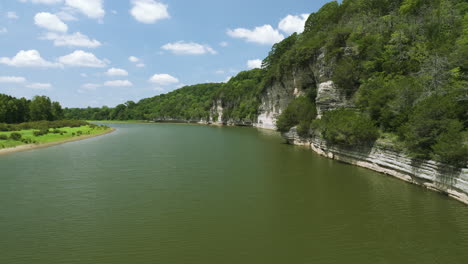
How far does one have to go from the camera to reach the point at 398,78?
89.1ft

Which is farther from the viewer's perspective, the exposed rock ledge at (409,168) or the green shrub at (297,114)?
the green shrub at (297,114)

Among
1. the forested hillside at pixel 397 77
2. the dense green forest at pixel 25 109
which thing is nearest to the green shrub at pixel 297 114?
the forested hillside at pixel 397 77

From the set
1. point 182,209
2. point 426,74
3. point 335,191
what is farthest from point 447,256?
point 426,74

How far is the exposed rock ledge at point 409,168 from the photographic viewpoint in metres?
15.0

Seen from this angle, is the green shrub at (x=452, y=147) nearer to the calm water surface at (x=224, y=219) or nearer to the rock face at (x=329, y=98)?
Result: the calm water surface at (x=224, y=219)

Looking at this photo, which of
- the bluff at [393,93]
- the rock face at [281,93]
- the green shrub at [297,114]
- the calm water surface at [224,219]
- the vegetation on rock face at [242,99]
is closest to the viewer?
the calm water surface at [224,219]

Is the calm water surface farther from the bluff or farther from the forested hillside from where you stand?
the forested hillside

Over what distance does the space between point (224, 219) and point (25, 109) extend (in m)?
99.5

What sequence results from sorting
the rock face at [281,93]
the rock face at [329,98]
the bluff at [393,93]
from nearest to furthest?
the bluff at [393,93] → the rock face at [329,98] → the rock face at [281,93]

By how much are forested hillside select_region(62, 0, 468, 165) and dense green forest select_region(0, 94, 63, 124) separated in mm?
80142

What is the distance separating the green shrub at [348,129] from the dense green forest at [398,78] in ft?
0.28

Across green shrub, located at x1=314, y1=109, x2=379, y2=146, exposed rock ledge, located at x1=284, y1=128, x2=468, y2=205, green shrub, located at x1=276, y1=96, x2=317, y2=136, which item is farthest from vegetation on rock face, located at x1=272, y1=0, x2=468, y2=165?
exposed rock ledge, located at x1=284, y1=128, x2=468, y2=205

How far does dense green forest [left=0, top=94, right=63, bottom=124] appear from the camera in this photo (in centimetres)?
7538

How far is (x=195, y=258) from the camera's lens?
30.5ft
